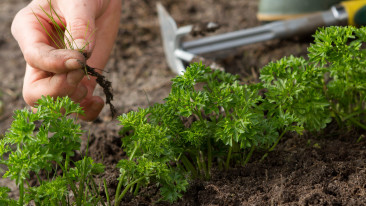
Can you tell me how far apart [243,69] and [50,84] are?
177 centimetres

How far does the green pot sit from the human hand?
1.94 meters

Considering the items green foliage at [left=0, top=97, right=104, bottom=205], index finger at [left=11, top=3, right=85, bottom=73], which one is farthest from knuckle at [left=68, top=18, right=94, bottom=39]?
green foliage at [left=0, top=97, right=104, bottom=205]

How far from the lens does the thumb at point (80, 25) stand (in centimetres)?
181

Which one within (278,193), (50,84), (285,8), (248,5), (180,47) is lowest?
(278,193)

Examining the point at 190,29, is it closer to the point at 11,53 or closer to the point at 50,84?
the point at 50,84

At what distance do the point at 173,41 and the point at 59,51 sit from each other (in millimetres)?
1703

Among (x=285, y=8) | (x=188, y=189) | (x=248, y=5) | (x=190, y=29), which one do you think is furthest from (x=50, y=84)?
(x=248, y=5)

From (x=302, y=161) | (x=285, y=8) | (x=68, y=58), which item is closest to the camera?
(x=68, y=58)

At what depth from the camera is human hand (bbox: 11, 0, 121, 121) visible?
176cm

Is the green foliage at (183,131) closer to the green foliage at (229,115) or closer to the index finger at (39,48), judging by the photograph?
the green foliage at (229,115)

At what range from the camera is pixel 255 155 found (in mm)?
2062

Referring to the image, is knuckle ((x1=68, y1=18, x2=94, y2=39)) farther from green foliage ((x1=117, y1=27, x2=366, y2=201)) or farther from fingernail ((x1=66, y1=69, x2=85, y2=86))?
green foliage ((x1=117, y1=27, x2=366, y2=201))

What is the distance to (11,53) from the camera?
4418mm

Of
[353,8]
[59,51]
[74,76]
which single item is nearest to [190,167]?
[74,76]
